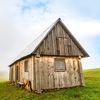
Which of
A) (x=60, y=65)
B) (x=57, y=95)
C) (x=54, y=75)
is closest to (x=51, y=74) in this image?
(x=54, y=75)

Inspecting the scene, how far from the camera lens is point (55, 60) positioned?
414 inches

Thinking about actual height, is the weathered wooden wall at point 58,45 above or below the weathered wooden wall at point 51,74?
above

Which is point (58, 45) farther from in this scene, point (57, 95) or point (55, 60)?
point (57, 95)

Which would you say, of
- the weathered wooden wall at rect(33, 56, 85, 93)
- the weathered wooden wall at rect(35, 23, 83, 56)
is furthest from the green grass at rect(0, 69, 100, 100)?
the weathered wooden wall at rect(35, 23, 83, 56)

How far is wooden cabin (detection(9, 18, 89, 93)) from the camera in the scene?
926 centimetres

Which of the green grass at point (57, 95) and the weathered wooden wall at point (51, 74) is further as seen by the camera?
the weathered wooden wall at point (51, 74)

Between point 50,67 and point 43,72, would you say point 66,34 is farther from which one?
point 43,72

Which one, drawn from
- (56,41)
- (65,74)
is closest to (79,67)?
(65,74)

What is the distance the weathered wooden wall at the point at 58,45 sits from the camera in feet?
32.1

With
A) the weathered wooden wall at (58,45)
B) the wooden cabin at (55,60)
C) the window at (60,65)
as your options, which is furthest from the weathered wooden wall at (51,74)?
the weathered wooden wall at (58,45)

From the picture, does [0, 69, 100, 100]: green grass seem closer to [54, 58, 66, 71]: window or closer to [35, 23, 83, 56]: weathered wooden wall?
[54, 58, 66, 71]: window

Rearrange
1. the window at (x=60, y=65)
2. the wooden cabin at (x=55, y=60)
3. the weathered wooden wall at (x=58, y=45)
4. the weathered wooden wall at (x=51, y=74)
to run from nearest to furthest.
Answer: the weathered wooden wall at (x=51, y=74)
the wooden cabin at (x=55, y=60)
the weathered wooden wall at (x=58, y=45)
the window at (x=60, y=65)

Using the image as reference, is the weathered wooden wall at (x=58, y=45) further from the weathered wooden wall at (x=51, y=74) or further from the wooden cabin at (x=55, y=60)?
the weathered wooden wall at (x=51, y=74)

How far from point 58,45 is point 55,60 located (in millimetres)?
1616
